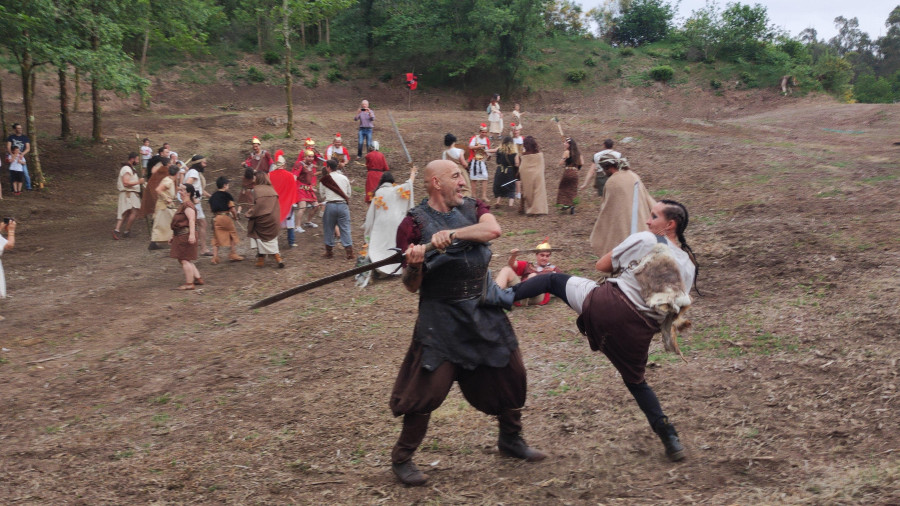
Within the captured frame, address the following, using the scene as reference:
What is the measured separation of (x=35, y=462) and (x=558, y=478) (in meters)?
3.97

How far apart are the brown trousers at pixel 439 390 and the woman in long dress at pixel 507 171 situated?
10.5m

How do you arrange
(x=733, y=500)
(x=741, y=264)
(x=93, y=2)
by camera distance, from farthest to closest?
(x=93, y=2) → (x=741, y=264) → (x=733, y=500)

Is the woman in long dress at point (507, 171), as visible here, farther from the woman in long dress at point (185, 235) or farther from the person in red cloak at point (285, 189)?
the woman in long dress at point (185, 235)

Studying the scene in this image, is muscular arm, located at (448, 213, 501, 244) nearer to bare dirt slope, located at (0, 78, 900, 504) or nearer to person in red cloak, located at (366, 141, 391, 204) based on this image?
bare dirt slope, located at (0, 78, 900, 504)

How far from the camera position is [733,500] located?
12.9ft

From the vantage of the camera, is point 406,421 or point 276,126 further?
point 276,126

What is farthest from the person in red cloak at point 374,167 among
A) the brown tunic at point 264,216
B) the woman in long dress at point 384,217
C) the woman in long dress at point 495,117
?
the woman in long dress at point 495,117

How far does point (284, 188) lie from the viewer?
12.9m

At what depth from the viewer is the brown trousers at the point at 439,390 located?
4.22 meters

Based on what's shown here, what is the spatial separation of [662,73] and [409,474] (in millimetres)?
34919

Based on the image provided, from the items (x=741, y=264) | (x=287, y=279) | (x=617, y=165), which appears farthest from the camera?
(x=287, y=279)

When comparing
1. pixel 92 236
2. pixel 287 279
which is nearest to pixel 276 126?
pixel 92 236

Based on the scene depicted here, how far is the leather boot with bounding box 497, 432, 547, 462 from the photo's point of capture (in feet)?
15.4

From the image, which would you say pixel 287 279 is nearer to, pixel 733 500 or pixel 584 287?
pixel 584 287
